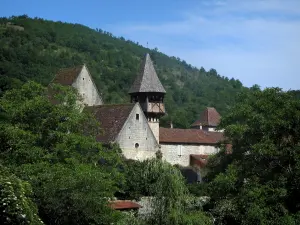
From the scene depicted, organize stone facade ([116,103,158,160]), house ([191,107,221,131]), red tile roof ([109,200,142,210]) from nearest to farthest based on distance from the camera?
1. red tile roof ([109,200,142,210])
2. stone facade ([116,103,158,160])
3. house ([191,107,221,131])

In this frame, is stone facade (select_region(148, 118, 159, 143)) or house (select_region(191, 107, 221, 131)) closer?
stone facade (select_region(148, 118, 159, 143))

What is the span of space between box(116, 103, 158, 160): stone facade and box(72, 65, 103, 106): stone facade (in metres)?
5.22

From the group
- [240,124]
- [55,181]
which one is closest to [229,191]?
[240,124]

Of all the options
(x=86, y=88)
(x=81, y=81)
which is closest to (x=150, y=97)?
(x=86, y=88)

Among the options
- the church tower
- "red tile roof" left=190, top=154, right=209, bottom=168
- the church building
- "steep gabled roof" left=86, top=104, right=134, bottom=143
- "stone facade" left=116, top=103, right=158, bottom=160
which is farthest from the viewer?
"red tile roof" left=190, top=154, right=209, bottom=168

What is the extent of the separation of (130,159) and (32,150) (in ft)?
51.6

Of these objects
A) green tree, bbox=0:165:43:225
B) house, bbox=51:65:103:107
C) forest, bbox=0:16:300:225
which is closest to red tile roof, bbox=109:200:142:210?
forest, bbox=0:16:300:225

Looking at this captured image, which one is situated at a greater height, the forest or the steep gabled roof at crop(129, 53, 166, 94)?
the steep gabled roof at crop(129, 53, 166, 94)

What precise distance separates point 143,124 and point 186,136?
11602 mm

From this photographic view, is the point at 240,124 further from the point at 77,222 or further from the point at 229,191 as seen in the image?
the point at 77,222

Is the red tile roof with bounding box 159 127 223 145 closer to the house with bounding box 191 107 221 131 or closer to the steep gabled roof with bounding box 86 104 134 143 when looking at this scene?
the steep gabled roof with bounding box 86 104 134 143

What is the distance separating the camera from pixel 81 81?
41.9m

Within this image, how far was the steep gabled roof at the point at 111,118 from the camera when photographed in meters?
37.8

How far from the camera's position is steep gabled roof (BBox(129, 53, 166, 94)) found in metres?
46.3
